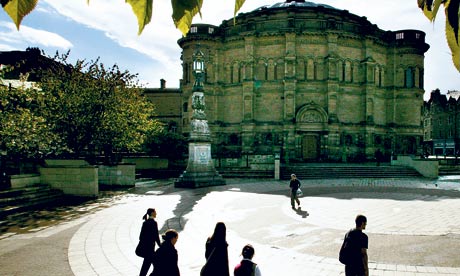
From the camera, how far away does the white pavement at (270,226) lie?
24.2ft

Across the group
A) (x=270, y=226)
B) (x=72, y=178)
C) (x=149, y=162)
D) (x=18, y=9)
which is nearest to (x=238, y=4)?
(x=18, y=9)

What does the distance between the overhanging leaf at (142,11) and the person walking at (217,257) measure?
3931 millimetres

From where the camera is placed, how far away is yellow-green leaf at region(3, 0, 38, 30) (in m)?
0.96

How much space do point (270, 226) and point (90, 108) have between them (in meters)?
15.6

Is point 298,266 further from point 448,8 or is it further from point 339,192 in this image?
point 339,192

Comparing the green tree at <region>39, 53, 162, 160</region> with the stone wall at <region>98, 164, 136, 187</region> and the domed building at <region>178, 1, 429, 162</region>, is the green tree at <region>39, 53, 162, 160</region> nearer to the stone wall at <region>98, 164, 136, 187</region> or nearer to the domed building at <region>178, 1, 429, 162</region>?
the stone wall at <region>98, 164, 136, 187</region>

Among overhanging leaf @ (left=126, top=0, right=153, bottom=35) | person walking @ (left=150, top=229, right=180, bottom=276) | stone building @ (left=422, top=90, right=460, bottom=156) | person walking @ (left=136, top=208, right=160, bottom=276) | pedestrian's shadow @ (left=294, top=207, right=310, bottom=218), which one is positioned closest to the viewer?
overhanging leaf @ (left=126, top=0, right=153, bottom=35)

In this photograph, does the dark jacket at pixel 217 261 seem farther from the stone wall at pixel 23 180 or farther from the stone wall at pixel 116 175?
the stone wall at pixel 116 175

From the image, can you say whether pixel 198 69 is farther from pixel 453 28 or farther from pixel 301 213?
pixel 453 28

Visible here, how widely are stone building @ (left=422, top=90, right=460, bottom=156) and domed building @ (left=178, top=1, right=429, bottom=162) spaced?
21.3 meters

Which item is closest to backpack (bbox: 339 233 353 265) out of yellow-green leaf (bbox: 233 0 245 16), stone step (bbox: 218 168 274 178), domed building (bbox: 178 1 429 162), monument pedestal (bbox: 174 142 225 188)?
yellow-green leaf (bbox: 233 0 245 16)

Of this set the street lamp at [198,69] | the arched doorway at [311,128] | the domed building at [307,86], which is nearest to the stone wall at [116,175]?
the street lamp at [198,69]

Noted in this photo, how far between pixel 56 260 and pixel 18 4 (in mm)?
8483

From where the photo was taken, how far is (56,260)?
7.81 metres
